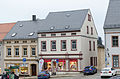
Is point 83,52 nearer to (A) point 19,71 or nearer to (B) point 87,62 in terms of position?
(B) point 87,62

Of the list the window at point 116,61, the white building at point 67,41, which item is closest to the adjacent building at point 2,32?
the white building at point 67,41

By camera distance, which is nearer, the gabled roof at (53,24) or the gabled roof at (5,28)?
the gabled roof at (53,24)

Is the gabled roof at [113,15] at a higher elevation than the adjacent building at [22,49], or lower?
higher

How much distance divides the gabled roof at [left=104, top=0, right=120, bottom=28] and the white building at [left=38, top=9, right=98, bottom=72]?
5.78 metres

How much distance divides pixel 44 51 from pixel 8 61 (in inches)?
356

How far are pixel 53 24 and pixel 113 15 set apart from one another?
12.3 metres

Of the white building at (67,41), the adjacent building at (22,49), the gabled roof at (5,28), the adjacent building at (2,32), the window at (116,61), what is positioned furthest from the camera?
the gabled roof at (5,28)

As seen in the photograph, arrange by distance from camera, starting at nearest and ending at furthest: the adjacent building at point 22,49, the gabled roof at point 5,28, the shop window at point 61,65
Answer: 1. the shop window at point 61,65
2. the adjacent building at point 22,49
3. the gabled roof at point 5,28

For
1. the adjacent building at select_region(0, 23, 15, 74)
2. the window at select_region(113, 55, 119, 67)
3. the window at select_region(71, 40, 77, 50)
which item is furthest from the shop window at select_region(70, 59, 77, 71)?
the adjacent building at select_region(0, 23, 15, 74)

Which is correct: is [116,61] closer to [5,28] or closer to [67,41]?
[67,41]

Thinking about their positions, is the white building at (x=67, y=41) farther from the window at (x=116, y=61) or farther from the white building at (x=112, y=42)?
the window at (x=116, y=61)

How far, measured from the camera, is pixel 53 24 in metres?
52.7

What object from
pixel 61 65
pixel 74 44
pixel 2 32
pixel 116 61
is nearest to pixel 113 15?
pixel 116 61

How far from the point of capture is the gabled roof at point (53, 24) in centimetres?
5077
